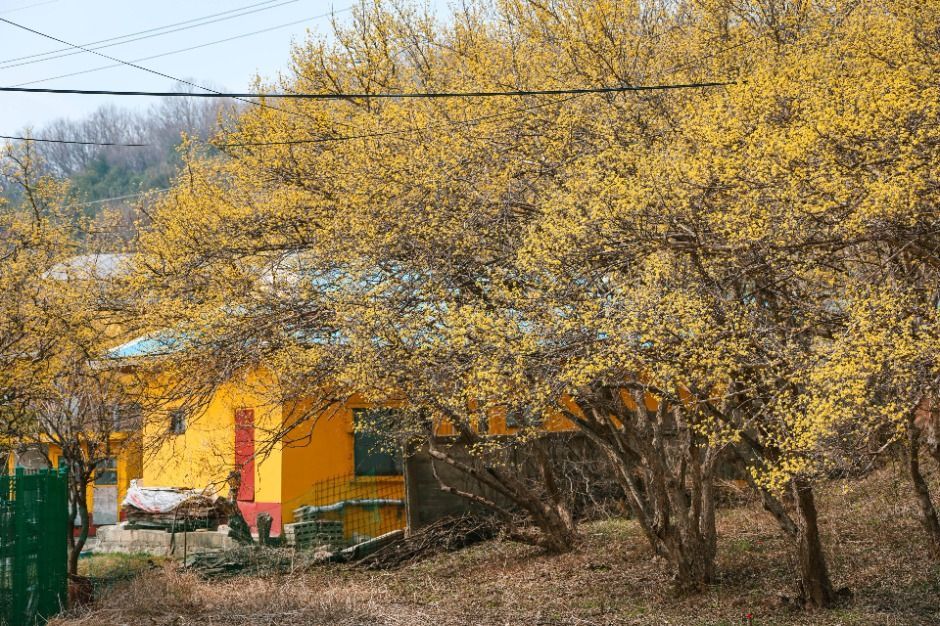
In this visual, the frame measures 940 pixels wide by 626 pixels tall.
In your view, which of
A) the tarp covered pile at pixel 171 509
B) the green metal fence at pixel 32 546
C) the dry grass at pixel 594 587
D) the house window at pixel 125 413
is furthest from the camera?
the tarp covered pile at pixel 171 509

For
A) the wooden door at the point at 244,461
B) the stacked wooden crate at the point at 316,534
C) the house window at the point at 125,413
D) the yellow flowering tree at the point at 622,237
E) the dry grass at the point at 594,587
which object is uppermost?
the yellow flowering tree at the point at 622,237

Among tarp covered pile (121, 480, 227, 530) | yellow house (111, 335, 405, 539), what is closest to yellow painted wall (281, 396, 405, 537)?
yellow house (111, 335, 405, 539)

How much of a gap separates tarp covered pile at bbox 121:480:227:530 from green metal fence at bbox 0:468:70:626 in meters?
6.25

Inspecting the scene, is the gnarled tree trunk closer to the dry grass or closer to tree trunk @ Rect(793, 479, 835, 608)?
the dry grass

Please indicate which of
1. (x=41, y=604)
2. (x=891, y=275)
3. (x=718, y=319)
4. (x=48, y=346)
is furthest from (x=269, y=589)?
(x=891, y=275)

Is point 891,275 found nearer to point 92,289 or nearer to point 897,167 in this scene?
point 897,167

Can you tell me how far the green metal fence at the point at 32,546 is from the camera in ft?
31.4

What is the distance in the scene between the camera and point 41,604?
10.3 m

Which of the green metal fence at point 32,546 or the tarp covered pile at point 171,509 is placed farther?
the tarp covered pile at point 171,509

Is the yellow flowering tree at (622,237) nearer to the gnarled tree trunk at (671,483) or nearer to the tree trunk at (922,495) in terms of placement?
the gnarled tree trunk at (671,483)

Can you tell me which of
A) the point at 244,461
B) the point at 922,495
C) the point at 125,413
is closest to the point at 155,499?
the point at 244,461

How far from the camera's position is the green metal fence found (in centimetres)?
959

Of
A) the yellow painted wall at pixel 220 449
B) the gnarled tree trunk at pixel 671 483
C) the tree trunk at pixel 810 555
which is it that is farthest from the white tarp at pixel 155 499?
the tree trunk at pixel 810 555

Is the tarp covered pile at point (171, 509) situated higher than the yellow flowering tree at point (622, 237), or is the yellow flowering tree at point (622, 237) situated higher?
the yellow flowering tree at point (622, 237)
